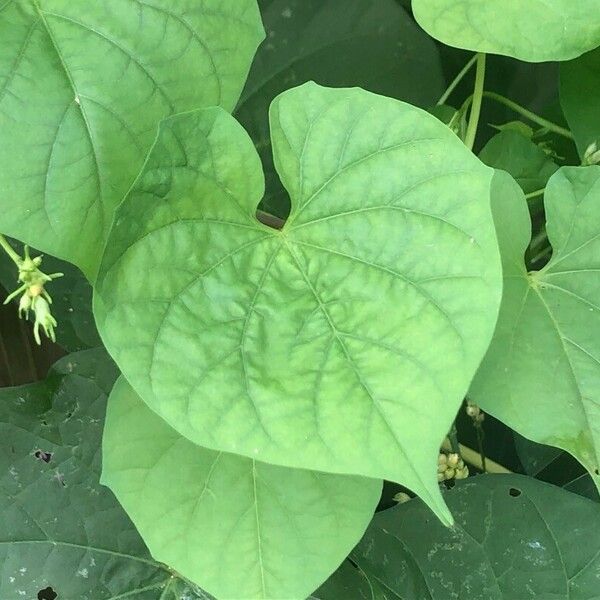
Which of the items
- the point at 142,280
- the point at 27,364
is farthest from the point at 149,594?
the point at 27,364

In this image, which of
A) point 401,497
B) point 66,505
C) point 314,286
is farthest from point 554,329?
point 66,505

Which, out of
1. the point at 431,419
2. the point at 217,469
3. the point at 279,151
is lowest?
the point at 217,469

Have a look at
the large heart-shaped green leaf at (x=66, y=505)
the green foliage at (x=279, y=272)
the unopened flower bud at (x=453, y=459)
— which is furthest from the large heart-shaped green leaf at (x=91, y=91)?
the unopened flower bud at (x=453, y=459)

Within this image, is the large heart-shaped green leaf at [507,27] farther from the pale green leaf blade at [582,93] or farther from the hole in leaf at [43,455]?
the hole in leaf at [43,455]

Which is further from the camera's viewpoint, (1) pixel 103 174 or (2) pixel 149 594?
(2) pixel 149 594

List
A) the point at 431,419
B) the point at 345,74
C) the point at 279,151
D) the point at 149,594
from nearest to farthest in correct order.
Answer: the point at 431,419
the point at 279,151
the point at 149,594
the point at 345,74

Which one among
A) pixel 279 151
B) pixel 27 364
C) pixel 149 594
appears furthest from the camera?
pixel 27 364

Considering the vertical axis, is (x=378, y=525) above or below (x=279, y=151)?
below

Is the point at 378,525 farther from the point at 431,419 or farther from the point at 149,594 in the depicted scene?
the point at 431,419
